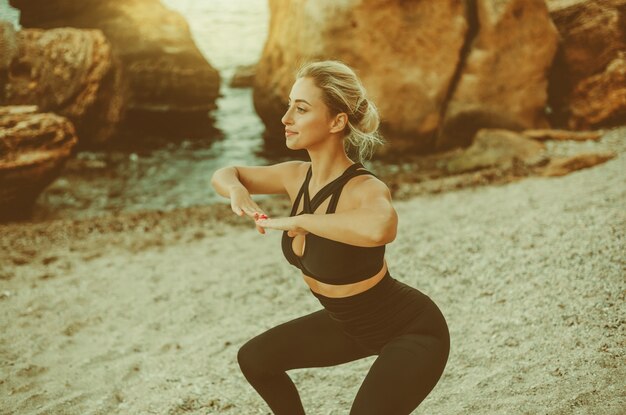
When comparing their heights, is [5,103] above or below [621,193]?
below

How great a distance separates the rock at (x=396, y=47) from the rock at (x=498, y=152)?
1350 mm

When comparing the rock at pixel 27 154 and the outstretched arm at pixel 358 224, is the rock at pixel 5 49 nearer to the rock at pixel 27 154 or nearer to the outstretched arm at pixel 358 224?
the rock at pixel 27 154

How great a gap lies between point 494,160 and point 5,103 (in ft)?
28.6

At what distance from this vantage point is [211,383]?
416cm

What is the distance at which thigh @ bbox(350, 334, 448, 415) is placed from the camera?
7.23ft

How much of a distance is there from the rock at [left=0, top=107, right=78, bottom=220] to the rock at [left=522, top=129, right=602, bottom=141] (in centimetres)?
791

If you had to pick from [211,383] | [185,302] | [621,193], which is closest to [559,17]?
[621,193]

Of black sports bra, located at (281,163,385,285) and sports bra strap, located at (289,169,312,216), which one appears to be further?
sports bra strap, located at (289,169,312,216)

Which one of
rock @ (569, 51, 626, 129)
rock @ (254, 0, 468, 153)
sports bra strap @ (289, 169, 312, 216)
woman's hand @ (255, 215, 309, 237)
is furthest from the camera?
rock @ (254, 0, 468, 153)

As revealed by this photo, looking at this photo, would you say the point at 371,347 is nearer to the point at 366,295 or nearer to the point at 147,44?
the point at 366,295

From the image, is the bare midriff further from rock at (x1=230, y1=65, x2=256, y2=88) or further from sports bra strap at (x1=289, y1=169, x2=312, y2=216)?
rock at (x1=230, y1=65, x2=256, y2=88)

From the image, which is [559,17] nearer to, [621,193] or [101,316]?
[621,193]

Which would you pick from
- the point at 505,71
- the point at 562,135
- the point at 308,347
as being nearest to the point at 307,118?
the point at 308,347

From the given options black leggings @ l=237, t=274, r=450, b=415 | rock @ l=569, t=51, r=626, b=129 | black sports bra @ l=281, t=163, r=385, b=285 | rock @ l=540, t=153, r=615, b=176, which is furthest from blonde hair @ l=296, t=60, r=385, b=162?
rock @ l=569, t=51, r=626, b=129
